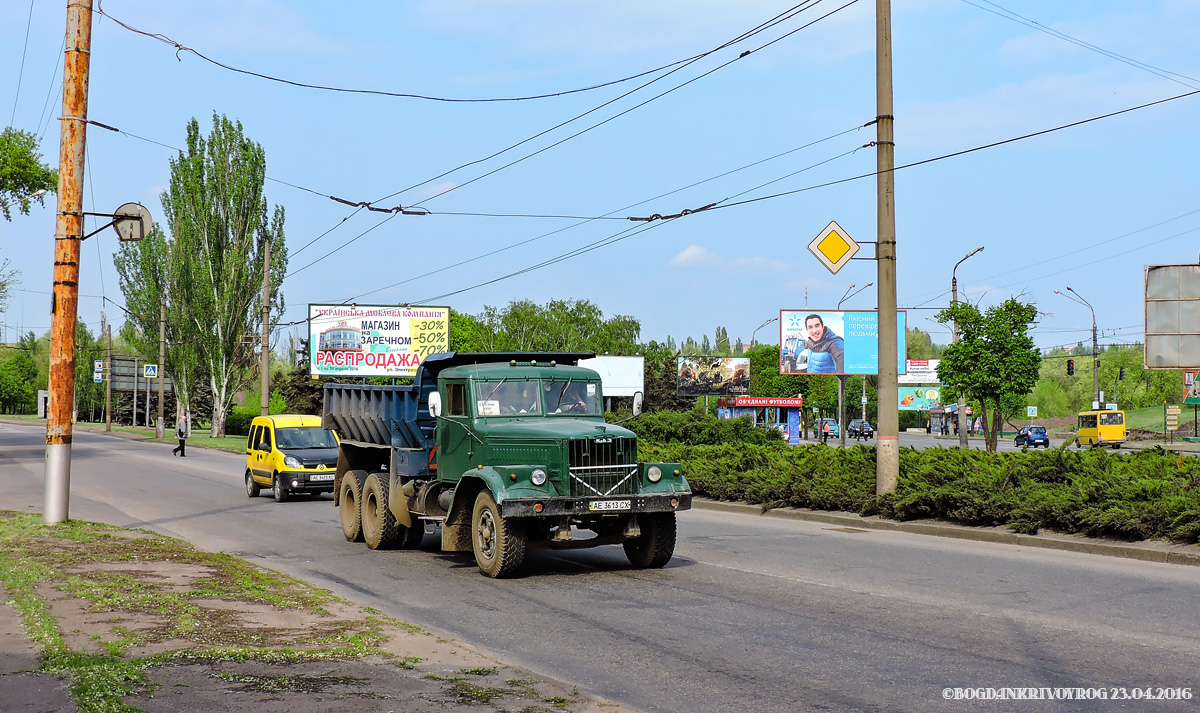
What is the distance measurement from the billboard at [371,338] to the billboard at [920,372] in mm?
69183

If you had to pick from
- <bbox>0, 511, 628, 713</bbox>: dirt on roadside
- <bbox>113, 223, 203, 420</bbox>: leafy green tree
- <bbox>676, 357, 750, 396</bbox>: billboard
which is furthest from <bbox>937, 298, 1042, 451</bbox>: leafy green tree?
<bbox>676, 357, 750, 396</bbox>: billboard

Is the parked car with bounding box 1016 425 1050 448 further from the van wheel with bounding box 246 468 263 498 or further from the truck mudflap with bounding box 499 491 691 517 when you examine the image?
the truck mudflap with bounding box 499 491 691 517

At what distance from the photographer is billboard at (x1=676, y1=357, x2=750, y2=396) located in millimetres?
96375

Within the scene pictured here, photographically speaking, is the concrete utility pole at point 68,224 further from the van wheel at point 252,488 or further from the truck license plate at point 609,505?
the van wheel at point 252,488

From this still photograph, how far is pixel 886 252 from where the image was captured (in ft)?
59.9

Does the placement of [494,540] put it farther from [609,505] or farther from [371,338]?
[371,338]

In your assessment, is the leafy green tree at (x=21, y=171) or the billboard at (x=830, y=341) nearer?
the leafy green tree at (x=21, y=171)

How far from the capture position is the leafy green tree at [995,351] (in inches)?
1649

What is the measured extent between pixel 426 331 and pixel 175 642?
4772 cm

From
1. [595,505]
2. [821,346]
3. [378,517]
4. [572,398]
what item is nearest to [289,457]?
[378,517]

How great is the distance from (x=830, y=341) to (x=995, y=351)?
493 inches

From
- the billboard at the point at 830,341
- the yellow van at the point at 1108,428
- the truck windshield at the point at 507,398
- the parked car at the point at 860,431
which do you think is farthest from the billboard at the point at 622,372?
the truck windshield at the point at 507,398

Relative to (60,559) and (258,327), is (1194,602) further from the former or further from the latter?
(258,327)

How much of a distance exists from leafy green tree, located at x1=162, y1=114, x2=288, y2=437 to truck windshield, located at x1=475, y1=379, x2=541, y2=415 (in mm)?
49114
